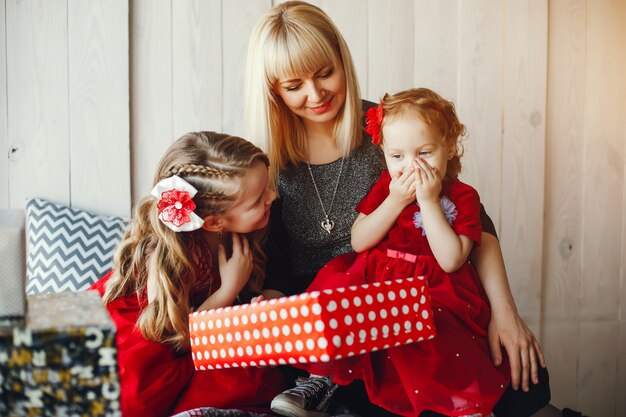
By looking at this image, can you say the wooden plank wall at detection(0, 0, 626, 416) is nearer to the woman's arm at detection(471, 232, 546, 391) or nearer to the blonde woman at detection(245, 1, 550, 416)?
the blonde woman at detection(245, 1, 550, 416)

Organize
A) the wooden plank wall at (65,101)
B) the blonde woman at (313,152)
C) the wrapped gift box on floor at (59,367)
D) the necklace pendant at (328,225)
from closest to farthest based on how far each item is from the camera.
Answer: the wrapped gift box on floor at (59,367)
the blonde woman at (313,152)
the necklace pendant at (328,225)
the wooden plank wall at (65,101)

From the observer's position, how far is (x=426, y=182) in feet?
5.51

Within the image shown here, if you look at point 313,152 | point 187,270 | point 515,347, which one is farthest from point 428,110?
point 187,270

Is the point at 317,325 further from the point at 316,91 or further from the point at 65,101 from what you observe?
Result: the point at 65,101

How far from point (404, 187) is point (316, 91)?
0.36m

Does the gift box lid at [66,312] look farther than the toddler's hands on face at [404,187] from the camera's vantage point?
No

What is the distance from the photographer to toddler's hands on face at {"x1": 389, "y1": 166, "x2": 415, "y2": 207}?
5.60ft

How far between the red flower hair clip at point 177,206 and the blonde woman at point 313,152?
32 cm

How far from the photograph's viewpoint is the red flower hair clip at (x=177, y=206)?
1.69 m

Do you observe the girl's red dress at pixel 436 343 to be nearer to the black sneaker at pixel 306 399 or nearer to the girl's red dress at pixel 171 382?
the black sneaker at pixel 306 399

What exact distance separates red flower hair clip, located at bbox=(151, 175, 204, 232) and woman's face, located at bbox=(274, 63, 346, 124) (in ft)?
1.26

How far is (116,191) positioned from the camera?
7.43ft

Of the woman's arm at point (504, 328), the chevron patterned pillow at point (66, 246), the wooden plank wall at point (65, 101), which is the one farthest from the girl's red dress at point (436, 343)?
the wooden plank wall at point (65, 101)

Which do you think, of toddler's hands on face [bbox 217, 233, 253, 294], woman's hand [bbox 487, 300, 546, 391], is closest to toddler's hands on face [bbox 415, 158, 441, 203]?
woman's hand [bbox 487, 300, 546, 391]
